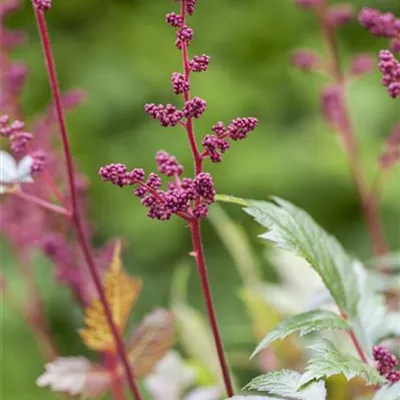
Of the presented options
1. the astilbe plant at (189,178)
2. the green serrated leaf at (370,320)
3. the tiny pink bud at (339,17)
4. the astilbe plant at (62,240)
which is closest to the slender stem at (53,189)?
the astilbe plant at (62,240)

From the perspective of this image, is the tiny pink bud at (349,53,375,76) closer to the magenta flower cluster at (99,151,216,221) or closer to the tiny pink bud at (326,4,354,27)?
the tiny pink bud at (326,4,354,27)

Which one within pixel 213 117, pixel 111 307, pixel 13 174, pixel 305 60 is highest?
pixel 213 117

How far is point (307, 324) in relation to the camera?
0.62 metres

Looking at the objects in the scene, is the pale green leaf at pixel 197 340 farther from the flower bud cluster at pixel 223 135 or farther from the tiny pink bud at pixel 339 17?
the flower bud cluster at pixel 223 135

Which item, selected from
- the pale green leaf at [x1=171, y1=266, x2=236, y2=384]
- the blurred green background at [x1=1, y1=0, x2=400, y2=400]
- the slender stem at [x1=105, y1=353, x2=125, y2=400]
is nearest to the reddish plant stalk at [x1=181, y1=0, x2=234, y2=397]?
the slender stem at [x1=105, y1=353, x2=125, y2=400]

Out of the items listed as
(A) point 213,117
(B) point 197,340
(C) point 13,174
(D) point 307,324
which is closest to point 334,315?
(D) point 307,324

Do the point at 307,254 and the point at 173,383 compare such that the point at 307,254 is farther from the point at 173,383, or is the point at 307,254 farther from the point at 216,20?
the point at 216,20

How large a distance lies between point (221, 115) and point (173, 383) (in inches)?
61.1

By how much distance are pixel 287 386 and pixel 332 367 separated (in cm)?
3

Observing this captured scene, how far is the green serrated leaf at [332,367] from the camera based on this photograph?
1.77 ft

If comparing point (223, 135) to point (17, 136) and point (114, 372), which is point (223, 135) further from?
point (114, 372)

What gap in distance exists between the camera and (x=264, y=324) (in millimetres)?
1008

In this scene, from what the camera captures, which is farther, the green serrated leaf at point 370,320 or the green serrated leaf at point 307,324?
the green serrated leaf at point 370,320

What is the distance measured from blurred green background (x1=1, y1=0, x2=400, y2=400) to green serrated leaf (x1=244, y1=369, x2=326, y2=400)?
143cm
